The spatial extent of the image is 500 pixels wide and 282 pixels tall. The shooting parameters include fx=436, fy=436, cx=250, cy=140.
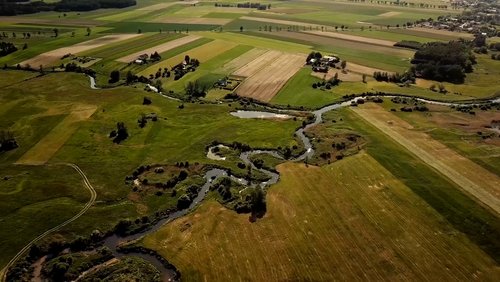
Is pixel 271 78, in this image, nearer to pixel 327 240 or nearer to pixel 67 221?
pixel 327 240

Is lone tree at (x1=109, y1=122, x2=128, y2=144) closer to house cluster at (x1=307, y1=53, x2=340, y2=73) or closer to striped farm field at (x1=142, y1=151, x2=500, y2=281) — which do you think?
striped farm field at (x1=142, y1=151, x2=500, y2=281)

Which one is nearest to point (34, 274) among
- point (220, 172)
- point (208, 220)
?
point (208, 220)

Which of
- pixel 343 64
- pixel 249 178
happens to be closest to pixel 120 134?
pixel 249 178

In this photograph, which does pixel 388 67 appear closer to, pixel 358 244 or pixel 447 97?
pixel 447 97

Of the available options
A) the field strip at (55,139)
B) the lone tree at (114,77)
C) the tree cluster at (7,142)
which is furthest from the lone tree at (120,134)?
the lone tree at (114,77)

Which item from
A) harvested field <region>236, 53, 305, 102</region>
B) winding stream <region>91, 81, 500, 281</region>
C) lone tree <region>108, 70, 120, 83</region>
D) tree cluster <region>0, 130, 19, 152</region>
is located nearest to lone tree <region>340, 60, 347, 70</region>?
harvested field <region>236, 53, 305, 102</region>
